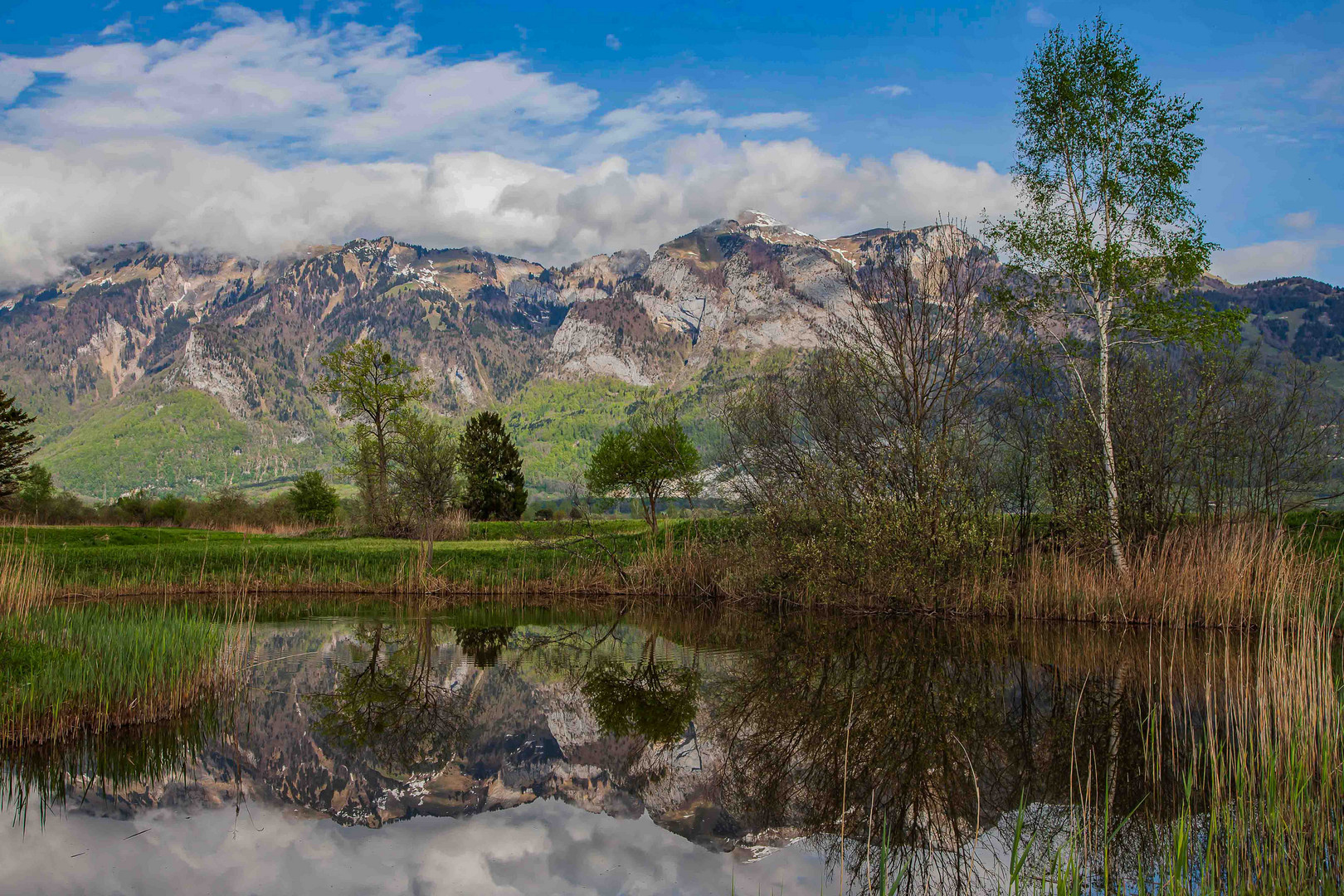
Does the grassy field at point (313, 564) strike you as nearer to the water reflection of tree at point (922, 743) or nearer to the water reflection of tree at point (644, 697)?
the water reflection of tree at point (644, 697)

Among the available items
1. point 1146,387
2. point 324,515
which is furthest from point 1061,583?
point 324,515

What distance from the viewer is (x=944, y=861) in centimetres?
654

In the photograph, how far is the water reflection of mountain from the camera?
8047 millimetres

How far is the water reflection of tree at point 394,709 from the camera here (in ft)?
32.4

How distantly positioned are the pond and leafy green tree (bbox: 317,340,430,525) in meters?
34.0

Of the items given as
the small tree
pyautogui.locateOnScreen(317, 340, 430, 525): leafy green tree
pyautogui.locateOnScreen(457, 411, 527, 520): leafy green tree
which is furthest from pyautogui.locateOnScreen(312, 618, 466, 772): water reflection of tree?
pyautogui.locateOnScreen(457, 411, 527, 520): leafy green tree

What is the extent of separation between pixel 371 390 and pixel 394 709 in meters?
40.1

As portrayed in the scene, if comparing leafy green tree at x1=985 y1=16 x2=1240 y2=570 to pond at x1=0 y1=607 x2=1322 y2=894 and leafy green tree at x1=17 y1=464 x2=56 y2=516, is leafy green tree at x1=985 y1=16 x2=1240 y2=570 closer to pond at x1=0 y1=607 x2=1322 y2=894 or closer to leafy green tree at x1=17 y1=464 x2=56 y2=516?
pond at x1=0 y1=607 x2=1322 y2=894

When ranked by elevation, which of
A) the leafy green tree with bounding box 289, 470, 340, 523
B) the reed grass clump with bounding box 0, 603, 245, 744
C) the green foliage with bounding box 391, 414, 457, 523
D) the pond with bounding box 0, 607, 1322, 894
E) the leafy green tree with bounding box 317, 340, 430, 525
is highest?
the leafy green tree with bounding box 317, 340, 430, 525

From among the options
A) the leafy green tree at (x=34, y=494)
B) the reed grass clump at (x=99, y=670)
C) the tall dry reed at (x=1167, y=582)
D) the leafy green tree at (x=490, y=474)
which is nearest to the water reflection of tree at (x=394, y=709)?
the reed grass clump at (x=99, y=670)

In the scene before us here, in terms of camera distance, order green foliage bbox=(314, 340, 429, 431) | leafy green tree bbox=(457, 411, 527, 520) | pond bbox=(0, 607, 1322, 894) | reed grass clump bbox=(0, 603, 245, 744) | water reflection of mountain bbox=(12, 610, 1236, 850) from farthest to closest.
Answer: leafy green tree bbox=(457, 411, 527, 520) < green foliage bbox=(314, 340, 429, 431) < reed grass clump bbox=(0, 603, 245, 744) < water reflection of mountain bbox=(12, 610, 1236, 850) < pond bbox=(0, 607, 1322, 894)

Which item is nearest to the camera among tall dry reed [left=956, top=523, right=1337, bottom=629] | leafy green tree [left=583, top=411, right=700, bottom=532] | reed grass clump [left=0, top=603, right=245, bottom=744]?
reed grass clump [left=0, top=603, right=245, bottom=744]

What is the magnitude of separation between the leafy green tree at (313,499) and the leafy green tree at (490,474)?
955 centimetres

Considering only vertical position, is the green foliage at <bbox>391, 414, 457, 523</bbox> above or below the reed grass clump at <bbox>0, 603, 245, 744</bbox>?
above
